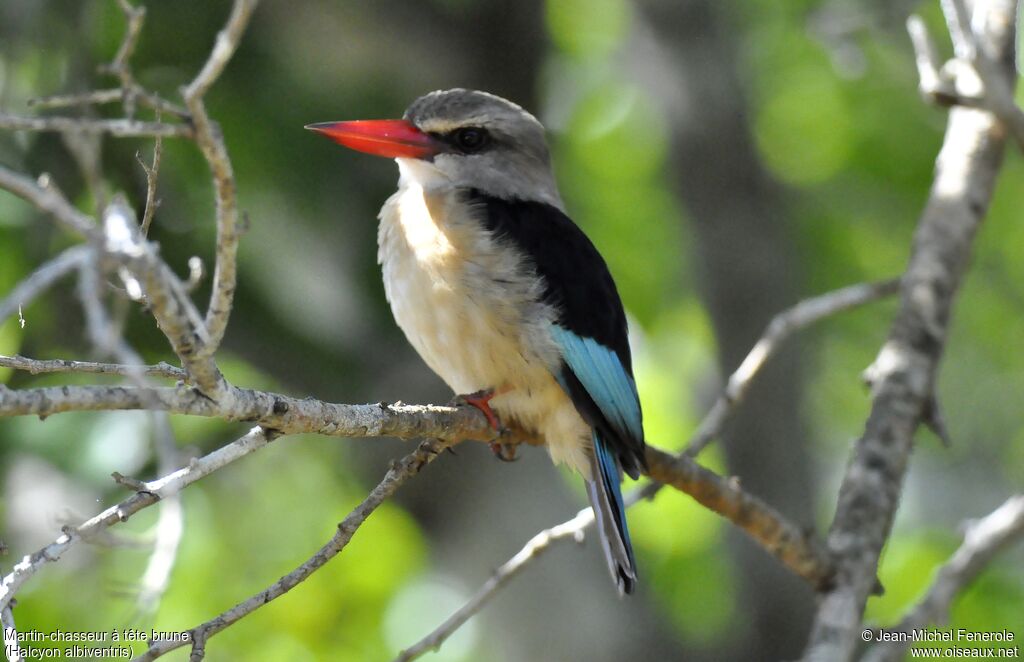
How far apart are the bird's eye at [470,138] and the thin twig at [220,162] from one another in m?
2.14

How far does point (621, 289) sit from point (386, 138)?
2532mm

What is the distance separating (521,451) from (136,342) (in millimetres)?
1947

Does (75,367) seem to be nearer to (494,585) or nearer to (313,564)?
(313,564)

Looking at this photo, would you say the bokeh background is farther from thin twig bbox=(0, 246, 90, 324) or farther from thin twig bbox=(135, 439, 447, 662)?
thin twig bbox=(0, 246, 90, 324)

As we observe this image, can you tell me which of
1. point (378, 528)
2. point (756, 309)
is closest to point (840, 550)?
point (756, 309)

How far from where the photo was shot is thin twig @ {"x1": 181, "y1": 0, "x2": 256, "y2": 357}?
4.20ft

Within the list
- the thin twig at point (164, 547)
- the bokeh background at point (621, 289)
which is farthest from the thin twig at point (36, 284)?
the bokeh background at point (621, 289)

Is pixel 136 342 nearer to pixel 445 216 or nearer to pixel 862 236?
pixel 445 216

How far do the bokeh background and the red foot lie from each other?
1.50 meters

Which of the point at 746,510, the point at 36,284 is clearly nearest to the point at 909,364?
the point at 746,510

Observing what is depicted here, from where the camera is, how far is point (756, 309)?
5.15 metres

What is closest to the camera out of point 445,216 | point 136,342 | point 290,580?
point 290,580

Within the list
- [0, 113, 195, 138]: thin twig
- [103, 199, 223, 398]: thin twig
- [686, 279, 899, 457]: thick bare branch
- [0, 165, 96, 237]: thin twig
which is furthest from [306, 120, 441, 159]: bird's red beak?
[0, 165, 96, 237]: thin twig

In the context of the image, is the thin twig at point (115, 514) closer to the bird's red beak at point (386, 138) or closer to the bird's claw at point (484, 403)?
the bird's claw at point (484, 403)
